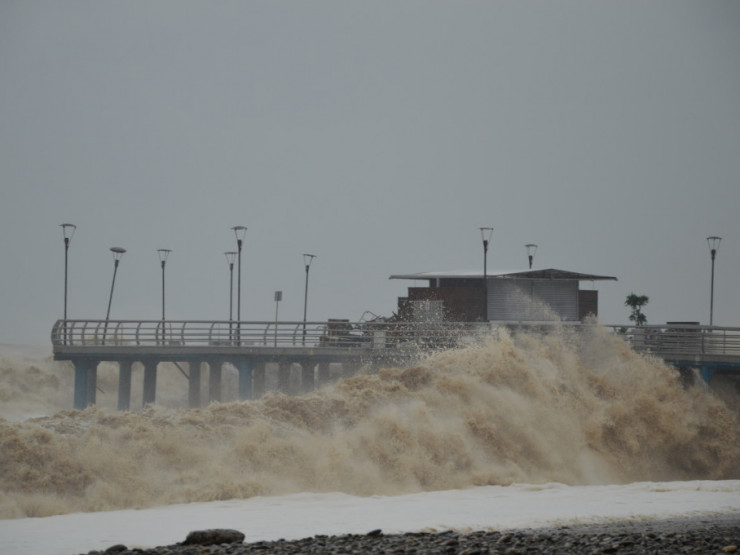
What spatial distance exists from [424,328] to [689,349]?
9571mm

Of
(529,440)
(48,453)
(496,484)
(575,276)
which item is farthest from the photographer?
(575,276)

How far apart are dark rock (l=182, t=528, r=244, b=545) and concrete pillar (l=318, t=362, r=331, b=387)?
23.9 metres

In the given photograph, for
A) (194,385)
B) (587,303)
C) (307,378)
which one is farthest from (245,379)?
(587,303)

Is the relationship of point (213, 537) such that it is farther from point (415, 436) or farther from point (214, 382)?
point (214, 382)

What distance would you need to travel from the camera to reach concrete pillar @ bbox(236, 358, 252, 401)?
37.6m

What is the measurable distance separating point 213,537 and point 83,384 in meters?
23.1

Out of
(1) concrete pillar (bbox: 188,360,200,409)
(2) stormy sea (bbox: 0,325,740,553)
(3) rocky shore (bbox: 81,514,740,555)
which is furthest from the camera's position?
(1) concrete pillar (bbox: 188,360,200,409)

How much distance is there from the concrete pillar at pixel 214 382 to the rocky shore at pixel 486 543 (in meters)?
26.2

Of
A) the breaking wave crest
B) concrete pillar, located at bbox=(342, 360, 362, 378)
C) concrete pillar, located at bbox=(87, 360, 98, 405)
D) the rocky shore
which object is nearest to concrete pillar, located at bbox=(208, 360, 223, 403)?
concrete pillar, located at bbox=(87, 360, 98, 405)

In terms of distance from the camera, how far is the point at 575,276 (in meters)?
44.3

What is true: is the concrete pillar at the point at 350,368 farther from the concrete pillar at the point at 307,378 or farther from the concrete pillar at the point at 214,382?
the concrete pillar at the point at 214,382

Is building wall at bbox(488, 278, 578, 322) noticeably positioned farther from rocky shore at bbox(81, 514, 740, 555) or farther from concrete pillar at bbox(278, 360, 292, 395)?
rocky shore at bbox(81, 514, 740, 555)

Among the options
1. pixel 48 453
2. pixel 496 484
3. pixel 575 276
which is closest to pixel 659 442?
pixel 496 484

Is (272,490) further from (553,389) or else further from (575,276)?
(575,276)
